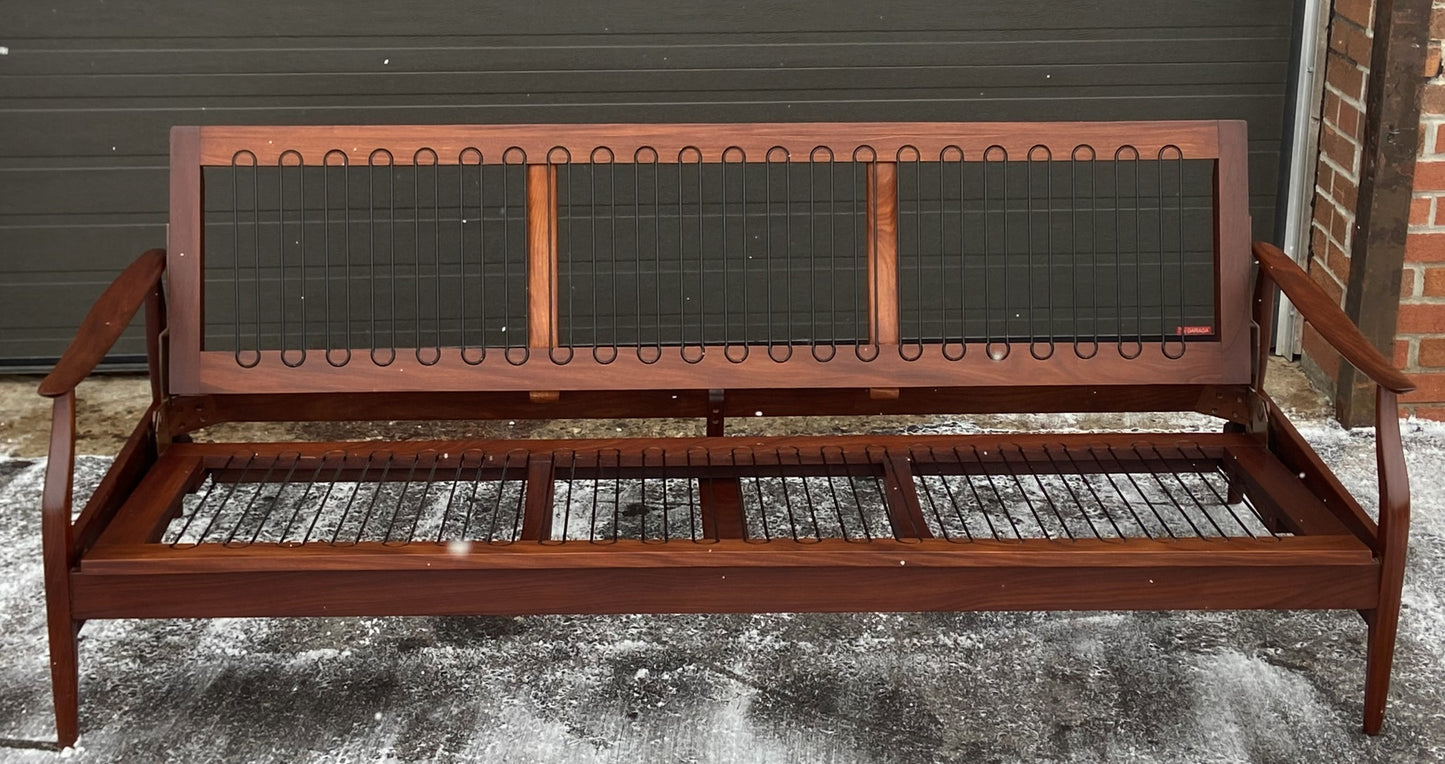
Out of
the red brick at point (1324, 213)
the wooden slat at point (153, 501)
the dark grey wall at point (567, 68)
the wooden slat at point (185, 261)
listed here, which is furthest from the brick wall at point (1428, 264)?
the wooden slat at point (153, 501)

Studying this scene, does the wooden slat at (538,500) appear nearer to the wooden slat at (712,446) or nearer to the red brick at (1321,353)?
the wooden slat at (712,446)

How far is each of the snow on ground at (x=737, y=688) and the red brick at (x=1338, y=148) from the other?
1.45 meters

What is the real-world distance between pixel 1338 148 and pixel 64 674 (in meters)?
3.71

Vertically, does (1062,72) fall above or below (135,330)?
above

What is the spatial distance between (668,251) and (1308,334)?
6.76 feet

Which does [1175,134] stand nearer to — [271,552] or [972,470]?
[972,470]

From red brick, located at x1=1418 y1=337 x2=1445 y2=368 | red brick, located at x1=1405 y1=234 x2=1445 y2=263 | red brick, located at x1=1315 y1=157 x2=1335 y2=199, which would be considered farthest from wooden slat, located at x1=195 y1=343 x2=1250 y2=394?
red brick, located at x1=1315 y1=157 x2=1335 y2=199

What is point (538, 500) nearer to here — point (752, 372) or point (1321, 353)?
point (752, 372)

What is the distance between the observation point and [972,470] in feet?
10.2

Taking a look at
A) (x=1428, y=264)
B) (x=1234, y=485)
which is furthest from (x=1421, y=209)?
(x=1234, y=485)

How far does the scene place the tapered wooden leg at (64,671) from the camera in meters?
2.62

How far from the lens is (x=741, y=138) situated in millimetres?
3170

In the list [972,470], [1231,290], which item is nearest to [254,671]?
[972,470]

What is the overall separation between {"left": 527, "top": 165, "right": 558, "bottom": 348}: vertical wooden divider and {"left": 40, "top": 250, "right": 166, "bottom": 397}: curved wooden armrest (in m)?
0.75
